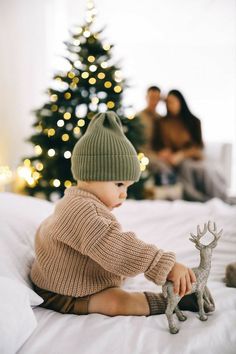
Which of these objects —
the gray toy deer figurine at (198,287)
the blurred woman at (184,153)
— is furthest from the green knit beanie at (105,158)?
the blurred woman at (184,153)

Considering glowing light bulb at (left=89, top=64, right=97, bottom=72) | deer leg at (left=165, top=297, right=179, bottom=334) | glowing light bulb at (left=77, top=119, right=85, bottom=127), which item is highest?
glowing light bulb at (left=89, top=64, right=97, bottom=72)

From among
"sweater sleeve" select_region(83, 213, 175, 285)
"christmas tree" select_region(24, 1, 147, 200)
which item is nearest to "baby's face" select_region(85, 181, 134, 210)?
"sweater sleeve" select_region(83, 213, 175, 285)

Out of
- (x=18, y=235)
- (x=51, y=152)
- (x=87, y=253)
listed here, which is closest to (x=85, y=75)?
(x=51, y=152)

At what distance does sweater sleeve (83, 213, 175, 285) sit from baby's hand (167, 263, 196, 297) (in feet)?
0.07

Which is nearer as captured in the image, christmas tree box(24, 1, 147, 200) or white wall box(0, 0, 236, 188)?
christmas tree box(24, 1, 147, 200)

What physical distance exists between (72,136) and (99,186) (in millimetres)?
1687

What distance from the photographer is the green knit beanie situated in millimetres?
1125

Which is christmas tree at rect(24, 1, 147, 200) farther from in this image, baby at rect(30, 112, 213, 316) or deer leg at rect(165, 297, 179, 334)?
deer leg at rect(165, 297, 179, 334)

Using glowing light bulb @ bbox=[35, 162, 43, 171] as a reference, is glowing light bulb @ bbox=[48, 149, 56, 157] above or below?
above

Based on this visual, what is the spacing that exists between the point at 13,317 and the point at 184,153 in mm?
3721

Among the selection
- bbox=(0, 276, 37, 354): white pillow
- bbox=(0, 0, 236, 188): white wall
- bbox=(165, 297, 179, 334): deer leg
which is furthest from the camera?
bbox=(0, 0, 236, 188): white wall

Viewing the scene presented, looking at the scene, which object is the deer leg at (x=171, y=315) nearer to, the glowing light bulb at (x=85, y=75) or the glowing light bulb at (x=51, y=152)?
the glowing light bulb at (x=51, y=152)

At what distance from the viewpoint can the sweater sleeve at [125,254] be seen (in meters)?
1.00

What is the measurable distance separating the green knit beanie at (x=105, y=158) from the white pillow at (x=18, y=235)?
1.15ft
